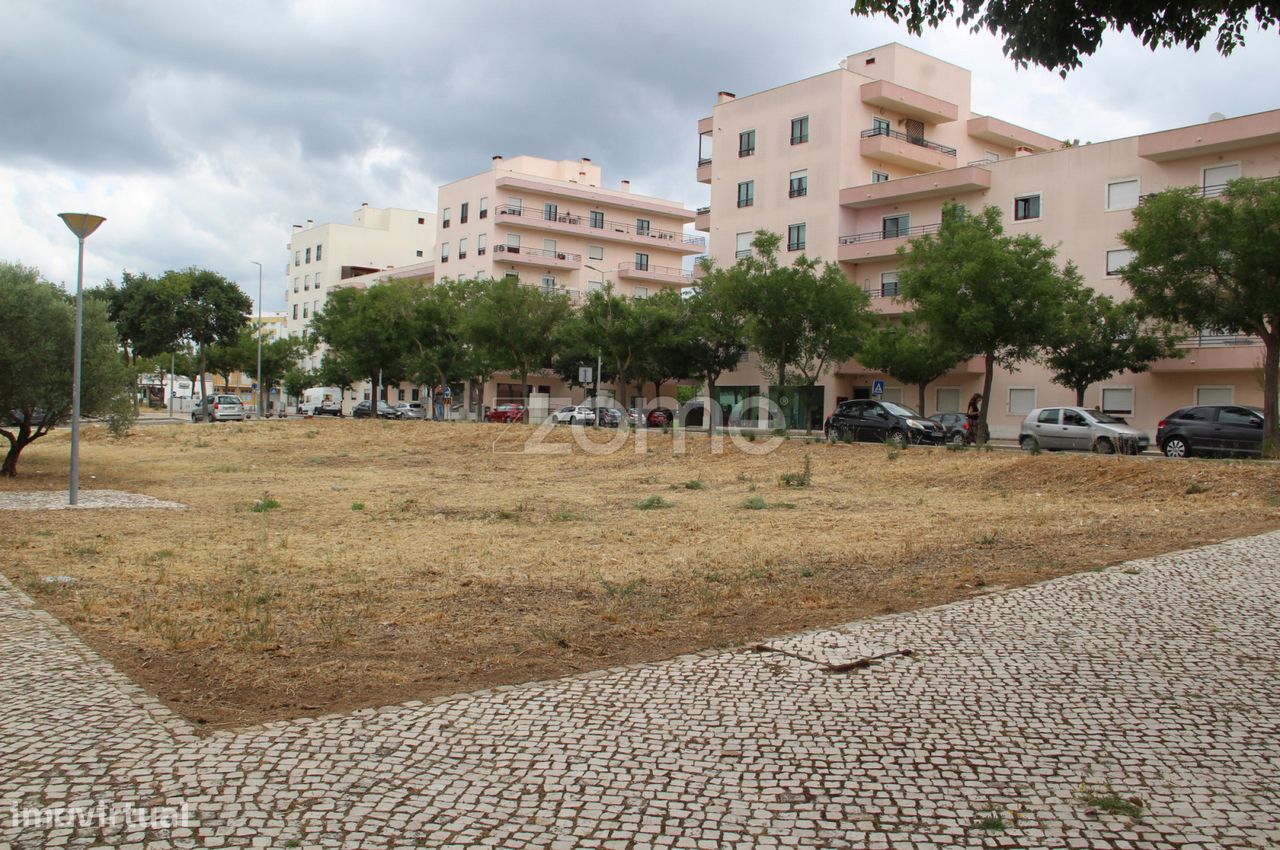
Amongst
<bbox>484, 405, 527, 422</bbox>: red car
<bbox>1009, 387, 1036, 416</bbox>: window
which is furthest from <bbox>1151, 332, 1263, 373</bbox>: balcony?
<bbox>484, 405, 527, 422</bbox>: red car

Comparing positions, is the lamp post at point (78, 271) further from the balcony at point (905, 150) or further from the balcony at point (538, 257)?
the balcony at point (538, 257)

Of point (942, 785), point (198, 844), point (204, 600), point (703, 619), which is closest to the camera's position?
point (198, 844)

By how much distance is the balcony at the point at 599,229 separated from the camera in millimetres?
74312

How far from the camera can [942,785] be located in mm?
4090

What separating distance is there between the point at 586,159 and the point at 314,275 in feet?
109

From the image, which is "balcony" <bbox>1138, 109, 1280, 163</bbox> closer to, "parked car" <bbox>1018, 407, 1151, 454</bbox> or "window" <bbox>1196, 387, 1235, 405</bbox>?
"window" <bbox>1196, 387, 1235, 405</bbox>

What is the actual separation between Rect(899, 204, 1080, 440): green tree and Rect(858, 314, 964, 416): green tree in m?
10.4

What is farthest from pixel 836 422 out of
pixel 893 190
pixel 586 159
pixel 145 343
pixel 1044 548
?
pixel 586 159

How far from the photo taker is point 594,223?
78.8m

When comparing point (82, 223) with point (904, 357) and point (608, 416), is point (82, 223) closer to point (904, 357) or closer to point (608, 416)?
point (904, 357)

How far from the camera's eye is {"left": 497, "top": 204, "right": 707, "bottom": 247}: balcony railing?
244 feet

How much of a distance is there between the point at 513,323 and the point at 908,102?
947 inches

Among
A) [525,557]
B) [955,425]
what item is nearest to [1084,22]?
[525,557]

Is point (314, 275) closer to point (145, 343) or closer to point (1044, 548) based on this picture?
point (145, 343)
